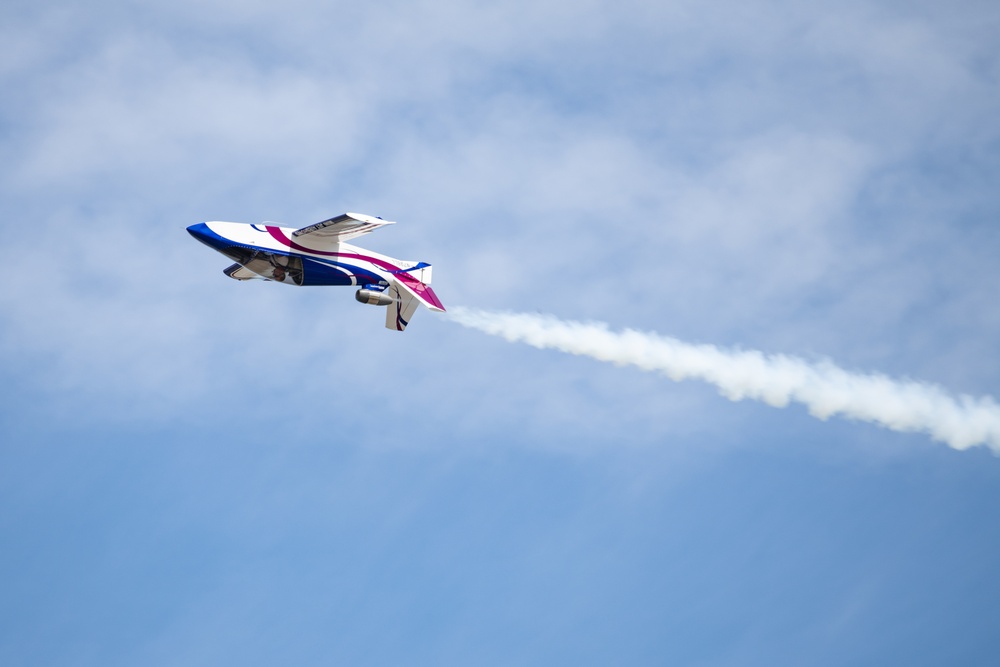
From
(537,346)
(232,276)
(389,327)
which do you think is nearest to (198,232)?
(232,276)

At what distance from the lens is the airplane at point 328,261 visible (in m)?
83.1

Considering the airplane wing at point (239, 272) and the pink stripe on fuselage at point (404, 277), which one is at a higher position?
the pink stripe on fuselage at point (404, 277)

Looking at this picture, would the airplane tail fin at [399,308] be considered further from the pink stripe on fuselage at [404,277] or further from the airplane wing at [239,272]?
the airplane wing at [239,272]

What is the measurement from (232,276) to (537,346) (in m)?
15.9

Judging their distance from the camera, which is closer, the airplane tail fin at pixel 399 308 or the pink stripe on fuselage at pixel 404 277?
the pink stripe on fuselage at pixel 404 277

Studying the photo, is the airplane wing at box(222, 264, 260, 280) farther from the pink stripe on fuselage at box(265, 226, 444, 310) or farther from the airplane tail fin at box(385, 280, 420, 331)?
the airplane tail fin at box(385, 280, 420, 331)

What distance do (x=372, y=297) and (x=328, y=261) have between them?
2.95 metres

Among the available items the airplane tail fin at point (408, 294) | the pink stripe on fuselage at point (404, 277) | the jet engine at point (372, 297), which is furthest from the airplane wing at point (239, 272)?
the airplane tail fin at point (408, 294)

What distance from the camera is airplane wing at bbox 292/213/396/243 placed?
82875 millimetres

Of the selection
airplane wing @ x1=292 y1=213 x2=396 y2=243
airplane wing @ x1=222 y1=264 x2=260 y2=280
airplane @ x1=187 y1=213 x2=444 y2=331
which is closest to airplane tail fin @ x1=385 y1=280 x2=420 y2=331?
airplane @ x1=187 y1=213 x2=444 y2=331

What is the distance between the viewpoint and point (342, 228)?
8369cm

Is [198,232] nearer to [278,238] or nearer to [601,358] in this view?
[278,238]

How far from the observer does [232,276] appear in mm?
85312

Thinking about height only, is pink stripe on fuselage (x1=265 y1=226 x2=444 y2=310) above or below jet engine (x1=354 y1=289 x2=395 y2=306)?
above
